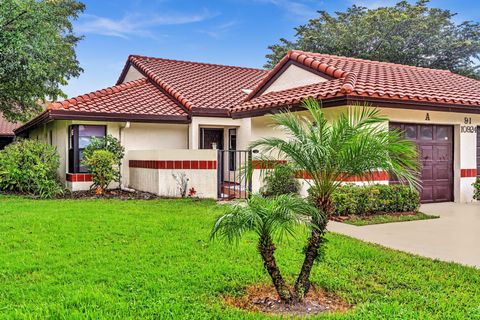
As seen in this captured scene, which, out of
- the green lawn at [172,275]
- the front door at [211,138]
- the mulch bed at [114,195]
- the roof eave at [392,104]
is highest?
the roof eave at [392,104]

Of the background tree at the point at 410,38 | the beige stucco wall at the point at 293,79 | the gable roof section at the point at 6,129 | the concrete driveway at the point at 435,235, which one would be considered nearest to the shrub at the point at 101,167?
the beige stucco wall at the point at 293,79

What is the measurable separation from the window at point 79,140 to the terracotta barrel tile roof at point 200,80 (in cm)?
334

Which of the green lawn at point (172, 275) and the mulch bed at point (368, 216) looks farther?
the mulch bed at point (368, 216)

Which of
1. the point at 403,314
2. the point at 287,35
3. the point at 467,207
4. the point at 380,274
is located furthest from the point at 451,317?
the point at 287,35

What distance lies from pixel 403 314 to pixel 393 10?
86.3 ft

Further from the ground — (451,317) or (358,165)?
(358,165)

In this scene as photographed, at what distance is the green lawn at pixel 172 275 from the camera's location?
4512 mm

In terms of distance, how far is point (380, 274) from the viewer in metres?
5.79

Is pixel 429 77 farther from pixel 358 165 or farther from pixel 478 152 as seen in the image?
pixel 358 165

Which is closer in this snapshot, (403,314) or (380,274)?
(403,314)

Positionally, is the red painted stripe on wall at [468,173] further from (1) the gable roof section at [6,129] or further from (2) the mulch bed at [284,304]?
(1) the gable roof section at [6,129]

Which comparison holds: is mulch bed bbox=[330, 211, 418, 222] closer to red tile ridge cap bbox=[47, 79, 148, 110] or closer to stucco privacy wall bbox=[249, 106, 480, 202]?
stucco privacy wall bbox=[249, 106, 480, 202]

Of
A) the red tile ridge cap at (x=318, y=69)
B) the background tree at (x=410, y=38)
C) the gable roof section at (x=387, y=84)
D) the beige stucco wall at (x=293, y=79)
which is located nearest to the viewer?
the gable roof section at (x=387, y=84)

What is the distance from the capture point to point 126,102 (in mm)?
16391
